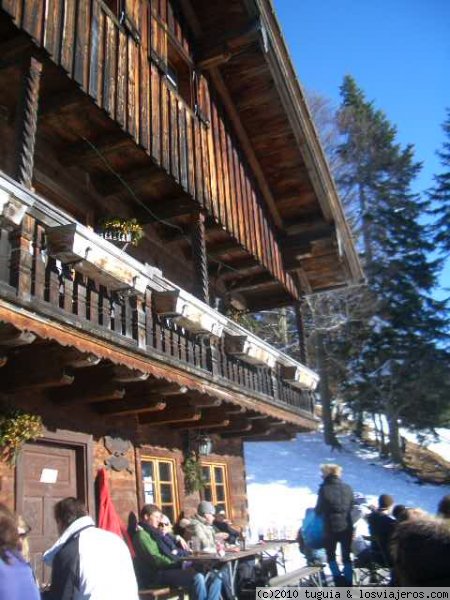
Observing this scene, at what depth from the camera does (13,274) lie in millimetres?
5375

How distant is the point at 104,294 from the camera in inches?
263

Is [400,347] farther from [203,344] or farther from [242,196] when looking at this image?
[203,344]

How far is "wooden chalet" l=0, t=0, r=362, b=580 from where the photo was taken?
6207 millimetres

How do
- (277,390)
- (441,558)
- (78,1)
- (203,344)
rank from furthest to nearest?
1. (277,390)
2. (203,344)
3. (78,1)
4. (441,558)

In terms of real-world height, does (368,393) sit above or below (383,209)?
below

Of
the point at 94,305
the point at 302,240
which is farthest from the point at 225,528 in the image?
the point at 302,240

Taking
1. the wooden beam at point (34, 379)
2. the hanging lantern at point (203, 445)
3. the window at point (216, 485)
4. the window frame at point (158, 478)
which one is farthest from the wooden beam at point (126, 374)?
the window at point (216, 485)

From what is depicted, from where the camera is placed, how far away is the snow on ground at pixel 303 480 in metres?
18.6

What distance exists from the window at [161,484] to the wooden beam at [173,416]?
0.63 meters

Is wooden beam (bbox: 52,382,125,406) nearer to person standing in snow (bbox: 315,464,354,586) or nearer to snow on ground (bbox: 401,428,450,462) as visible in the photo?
person standing in snow (bbox: 315,464,354,586)

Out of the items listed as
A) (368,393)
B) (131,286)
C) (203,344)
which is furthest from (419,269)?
(131,286)

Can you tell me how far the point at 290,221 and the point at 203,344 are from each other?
6.98 metres

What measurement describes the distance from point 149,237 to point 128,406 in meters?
3.83

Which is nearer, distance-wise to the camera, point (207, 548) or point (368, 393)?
point (207, 548)
